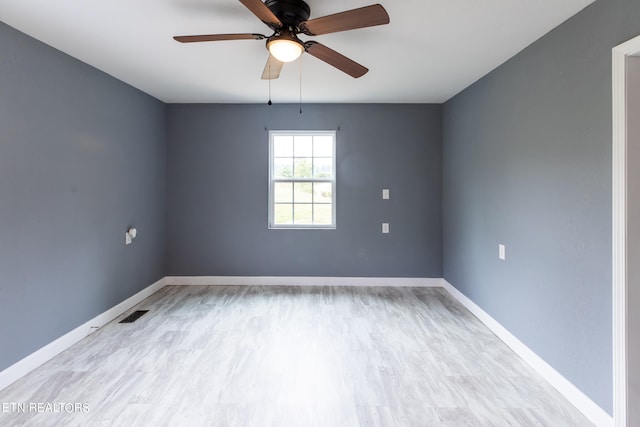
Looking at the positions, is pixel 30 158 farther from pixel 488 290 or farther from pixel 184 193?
pixel 488 290

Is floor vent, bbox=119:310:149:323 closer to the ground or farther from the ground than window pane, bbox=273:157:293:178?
closer to the ground

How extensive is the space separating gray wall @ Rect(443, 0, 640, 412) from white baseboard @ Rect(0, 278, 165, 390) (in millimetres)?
3617

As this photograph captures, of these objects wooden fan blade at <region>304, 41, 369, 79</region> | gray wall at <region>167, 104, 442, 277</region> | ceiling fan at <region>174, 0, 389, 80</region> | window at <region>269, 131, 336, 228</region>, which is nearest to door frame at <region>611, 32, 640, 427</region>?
ceiling fan at <region>174, 0, 389, 80</region>

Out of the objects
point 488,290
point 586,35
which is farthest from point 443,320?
point 586,35

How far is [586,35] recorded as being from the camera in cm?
184

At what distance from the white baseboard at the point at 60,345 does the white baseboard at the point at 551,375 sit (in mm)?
3591

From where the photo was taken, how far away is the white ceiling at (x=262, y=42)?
190cm

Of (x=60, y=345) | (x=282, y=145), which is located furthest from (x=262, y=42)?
(x=60, y=345)

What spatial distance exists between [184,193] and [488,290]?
12.2ft

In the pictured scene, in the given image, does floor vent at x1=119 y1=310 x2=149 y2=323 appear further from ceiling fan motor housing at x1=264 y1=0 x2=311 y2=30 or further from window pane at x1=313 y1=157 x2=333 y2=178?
ceiling fan motor housing at x1=264 y1=0 x2=311 y2=30

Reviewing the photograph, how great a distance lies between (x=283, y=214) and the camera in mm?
4199

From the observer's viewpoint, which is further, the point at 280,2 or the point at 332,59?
the point at 332,59

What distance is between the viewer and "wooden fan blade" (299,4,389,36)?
153 cm

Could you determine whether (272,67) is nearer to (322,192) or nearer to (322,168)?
(322,168)
